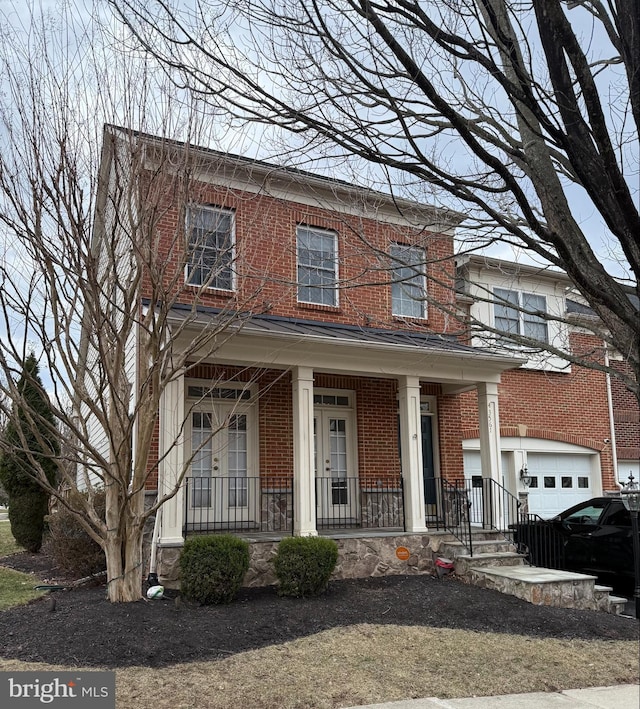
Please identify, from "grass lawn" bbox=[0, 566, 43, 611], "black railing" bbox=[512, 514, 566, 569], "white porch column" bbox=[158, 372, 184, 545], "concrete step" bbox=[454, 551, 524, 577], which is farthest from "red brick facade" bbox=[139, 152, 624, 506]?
"concrete step" bbox=[454, 551, 524, 577]

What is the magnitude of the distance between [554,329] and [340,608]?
33.7ft

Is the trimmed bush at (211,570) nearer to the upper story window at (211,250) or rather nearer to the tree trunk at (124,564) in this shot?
the tree trunk at (124,564)

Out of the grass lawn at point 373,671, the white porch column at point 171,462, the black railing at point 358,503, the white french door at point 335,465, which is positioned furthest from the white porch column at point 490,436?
the white porch column at point 171,462

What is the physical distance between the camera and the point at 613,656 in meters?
6.62

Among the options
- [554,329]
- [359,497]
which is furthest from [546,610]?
[554,329]

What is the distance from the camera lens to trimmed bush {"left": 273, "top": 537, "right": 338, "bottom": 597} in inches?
343

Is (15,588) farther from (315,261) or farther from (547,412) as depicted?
(547,412)

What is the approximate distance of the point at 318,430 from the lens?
12.4m

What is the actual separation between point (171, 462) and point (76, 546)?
1.85 m

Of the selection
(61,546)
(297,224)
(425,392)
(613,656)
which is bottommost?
(613,656)

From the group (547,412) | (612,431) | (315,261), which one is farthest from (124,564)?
(612,431)

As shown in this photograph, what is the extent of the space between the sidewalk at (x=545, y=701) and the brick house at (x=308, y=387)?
462cm

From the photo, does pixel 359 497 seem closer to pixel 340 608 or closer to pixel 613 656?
pixel 340 608

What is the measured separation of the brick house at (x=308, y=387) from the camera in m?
10.0
